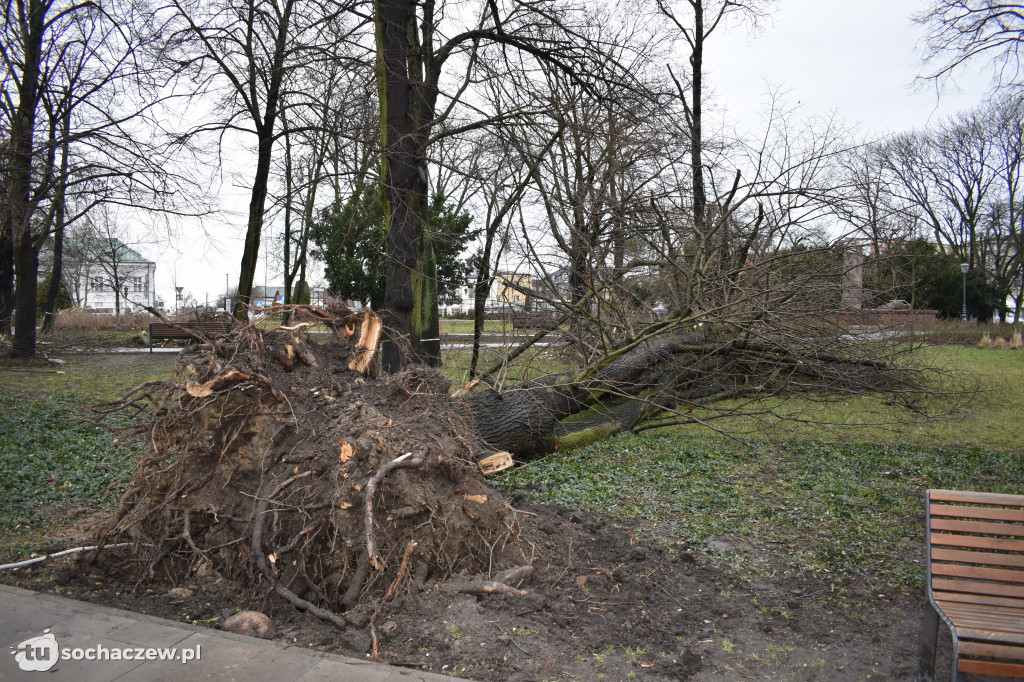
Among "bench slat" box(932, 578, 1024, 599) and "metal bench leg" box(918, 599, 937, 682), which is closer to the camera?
"metal bench leg" box(918, 599, 937, 682)

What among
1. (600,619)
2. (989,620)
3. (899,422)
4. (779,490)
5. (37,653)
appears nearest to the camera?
(989,620)

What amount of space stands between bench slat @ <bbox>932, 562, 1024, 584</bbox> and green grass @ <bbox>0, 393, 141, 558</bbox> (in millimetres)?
4933

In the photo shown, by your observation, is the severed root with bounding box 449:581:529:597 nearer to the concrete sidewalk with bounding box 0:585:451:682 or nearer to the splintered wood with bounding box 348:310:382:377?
the concrete sidewalk with bounding box 0:585:451:682

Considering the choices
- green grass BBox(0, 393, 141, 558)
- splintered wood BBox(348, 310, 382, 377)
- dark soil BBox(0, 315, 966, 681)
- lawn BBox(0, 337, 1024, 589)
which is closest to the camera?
dark soil BBox(0, 315, 966, 681)

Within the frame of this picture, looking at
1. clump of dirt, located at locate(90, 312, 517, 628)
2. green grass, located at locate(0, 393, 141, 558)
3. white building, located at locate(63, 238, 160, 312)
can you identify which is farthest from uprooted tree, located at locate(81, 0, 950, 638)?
white building, located at locate(63, 238, 160, 312)

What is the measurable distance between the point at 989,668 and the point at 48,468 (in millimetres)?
7779

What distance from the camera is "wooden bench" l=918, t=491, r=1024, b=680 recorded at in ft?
10.8

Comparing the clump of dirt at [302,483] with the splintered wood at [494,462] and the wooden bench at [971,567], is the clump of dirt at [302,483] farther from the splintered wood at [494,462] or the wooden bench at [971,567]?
the wooden bench at [971,567]

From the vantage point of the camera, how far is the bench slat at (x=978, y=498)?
354 centimetres

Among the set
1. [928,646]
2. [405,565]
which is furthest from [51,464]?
[928,646]

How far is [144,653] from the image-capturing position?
3.48 metres

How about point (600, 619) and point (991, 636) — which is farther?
point (600, 619)

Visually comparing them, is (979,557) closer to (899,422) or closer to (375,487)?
(375,487)

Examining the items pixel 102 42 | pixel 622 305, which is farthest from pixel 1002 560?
pixel 102 42
